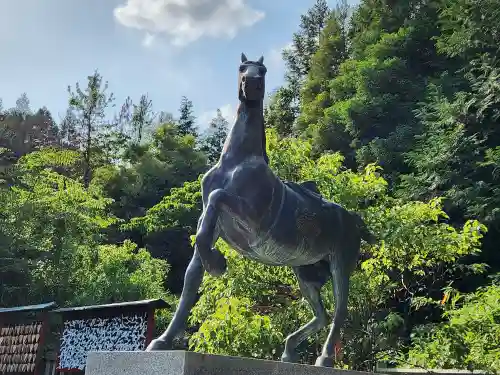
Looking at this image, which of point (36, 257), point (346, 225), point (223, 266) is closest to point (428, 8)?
point (36, 257)

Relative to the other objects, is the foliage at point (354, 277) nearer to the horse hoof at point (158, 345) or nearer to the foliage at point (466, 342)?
the foliage at point (466, 342)

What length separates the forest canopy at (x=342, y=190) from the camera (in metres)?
9.59

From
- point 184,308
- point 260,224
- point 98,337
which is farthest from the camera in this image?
point 98,337

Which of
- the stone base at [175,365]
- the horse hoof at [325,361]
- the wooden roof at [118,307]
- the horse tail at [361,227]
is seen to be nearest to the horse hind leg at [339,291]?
the horse hoof at [325,361]

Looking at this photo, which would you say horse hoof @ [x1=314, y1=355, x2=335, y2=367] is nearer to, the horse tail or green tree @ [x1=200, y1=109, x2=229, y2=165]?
the horse tail

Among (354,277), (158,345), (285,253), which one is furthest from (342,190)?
(158,345)

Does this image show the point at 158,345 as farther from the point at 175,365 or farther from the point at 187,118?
the point at 187,118

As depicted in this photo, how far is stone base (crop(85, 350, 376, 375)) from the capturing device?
310 cm

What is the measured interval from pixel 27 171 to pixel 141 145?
11.8m

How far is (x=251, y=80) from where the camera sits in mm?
4164

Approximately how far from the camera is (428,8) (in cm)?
2338

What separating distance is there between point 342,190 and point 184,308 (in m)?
6.53

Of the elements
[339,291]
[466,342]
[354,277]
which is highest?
[354,277]

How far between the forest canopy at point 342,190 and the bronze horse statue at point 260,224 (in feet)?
12.3
